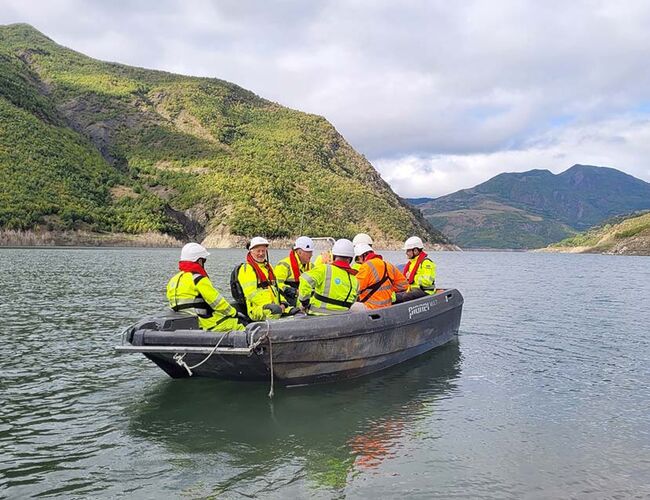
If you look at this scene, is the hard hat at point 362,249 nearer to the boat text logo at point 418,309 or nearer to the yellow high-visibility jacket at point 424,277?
the boat text logo at point 418,309

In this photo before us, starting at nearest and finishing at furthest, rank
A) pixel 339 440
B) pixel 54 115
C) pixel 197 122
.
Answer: pixel 339 440, pixel 54 115, pixel 197 122

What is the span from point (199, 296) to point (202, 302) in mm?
118

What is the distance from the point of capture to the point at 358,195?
455 feet

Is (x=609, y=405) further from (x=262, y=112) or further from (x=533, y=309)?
(x=262, y=112)

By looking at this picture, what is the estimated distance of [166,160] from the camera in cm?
13438

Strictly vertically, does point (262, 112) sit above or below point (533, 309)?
above

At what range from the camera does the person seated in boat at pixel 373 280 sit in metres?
11.2

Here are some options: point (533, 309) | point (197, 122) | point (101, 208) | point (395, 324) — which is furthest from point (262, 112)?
point (395, 324)

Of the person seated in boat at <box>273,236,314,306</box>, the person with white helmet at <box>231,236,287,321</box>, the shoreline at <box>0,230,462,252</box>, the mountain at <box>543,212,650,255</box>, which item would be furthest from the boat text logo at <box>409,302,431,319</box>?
the mountain at <box>543,212,650,255</box>

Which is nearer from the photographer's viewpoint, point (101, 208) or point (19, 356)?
point (19, 356)

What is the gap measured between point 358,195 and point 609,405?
5123 inches

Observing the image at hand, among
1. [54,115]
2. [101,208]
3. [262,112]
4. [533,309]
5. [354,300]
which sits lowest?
[533,309]

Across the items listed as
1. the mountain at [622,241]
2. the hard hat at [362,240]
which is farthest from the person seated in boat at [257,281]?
the mountain at [622,241]

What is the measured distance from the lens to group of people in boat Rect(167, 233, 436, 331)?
9359 millimetres
